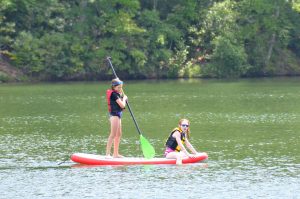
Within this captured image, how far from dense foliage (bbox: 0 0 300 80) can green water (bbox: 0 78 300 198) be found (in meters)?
17.2

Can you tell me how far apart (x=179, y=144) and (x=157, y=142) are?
5746 mm

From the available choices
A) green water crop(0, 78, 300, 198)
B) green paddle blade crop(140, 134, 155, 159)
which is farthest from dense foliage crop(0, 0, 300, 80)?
green paddle blade crop(140, 134, 155, 159)

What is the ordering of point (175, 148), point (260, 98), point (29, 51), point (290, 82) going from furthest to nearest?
1. point (29, 51)
2. point (290, 82)
3. point (260, 98)
4. point (175, 148)

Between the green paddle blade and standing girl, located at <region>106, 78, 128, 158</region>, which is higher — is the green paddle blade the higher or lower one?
the lower one

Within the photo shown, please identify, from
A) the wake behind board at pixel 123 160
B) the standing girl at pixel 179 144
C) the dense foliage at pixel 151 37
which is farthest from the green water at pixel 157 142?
the dense foliage at pixel 151 37

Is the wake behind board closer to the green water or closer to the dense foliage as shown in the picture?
the green water

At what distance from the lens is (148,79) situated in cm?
7812

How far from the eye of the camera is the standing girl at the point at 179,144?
2592 centimetres

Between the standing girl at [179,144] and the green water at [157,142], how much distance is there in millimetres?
555

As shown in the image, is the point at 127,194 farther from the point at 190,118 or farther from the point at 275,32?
the point at 275,32

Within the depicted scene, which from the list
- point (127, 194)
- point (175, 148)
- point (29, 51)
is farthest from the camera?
point (29, 51)

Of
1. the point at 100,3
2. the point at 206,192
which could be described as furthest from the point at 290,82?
the point at 206,192

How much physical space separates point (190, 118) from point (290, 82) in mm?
30481

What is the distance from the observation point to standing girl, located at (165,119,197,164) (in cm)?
2592
